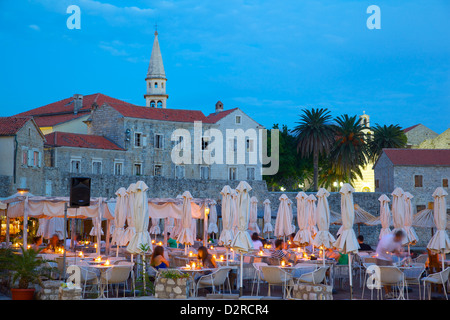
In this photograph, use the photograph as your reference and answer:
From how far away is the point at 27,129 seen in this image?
41062 millimetres

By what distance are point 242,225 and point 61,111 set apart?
165 feet

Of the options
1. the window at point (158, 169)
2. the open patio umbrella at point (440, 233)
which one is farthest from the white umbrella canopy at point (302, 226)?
the window at point (158, 169)

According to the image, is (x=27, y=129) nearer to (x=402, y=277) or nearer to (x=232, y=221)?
(x=232, y=221)

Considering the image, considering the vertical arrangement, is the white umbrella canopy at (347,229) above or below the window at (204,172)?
below

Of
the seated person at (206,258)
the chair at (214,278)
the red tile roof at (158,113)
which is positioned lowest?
the chair at (214,278)

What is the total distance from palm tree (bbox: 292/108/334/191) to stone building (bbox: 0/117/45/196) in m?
27.9

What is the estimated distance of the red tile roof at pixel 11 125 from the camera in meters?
39.6

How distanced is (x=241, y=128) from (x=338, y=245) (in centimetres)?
4302

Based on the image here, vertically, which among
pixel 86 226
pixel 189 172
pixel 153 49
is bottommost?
pixel 86 226

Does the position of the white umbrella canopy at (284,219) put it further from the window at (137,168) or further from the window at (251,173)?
the window at (251,173)

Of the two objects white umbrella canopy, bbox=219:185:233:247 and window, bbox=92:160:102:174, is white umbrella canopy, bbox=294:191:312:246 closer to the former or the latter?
white umbrella canopy, bbox=219:185:233:247

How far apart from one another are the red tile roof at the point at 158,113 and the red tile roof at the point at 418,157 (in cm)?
1780
